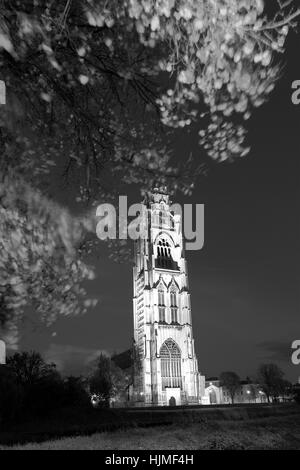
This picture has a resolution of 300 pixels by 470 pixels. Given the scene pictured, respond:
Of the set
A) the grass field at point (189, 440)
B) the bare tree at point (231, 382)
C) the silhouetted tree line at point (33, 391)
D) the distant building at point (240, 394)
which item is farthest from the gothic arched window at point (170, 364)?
the grass field at point (189, 440)

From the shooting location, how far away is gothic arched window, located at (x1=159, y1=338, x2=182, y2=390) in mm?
77125

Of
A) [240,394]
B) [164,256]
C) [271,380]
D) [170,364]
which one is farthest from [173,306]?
[240,394]

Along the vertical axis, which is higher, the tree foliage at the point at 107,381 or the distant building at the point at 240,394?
the tree foliage at the point at 107,381

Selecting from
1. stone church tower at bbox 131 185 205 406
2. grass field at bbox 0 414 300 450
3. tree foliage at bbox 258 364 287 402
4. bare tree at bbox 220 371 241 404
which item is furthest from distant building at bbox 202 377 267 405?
grass field at bbox 0 414 300 450

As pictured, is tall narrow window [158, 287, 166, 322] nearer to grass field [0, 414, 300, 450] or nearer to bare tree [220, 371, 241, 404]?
bare tree [220, 371, 241, 404]

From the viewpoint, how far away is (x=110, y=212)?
35.8 ft

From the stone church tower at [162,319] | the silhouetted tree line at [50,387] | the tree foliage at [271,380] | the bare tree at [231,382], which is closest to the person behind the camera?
the silhouetted tree line at [50,387]

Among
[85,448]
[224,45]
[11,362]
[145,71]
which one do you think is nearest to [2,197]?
[145,71]

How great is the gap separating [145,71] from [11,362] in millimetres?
40318

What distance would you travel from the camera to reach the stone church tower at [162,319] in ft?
250

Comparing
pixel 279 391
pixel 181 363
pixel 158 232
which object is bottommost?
pixel 279 391

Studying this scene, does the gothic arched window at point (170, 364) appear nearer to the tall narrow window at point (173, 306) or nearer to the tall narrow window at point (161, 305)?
the tall narrow window at point (161, 305)
